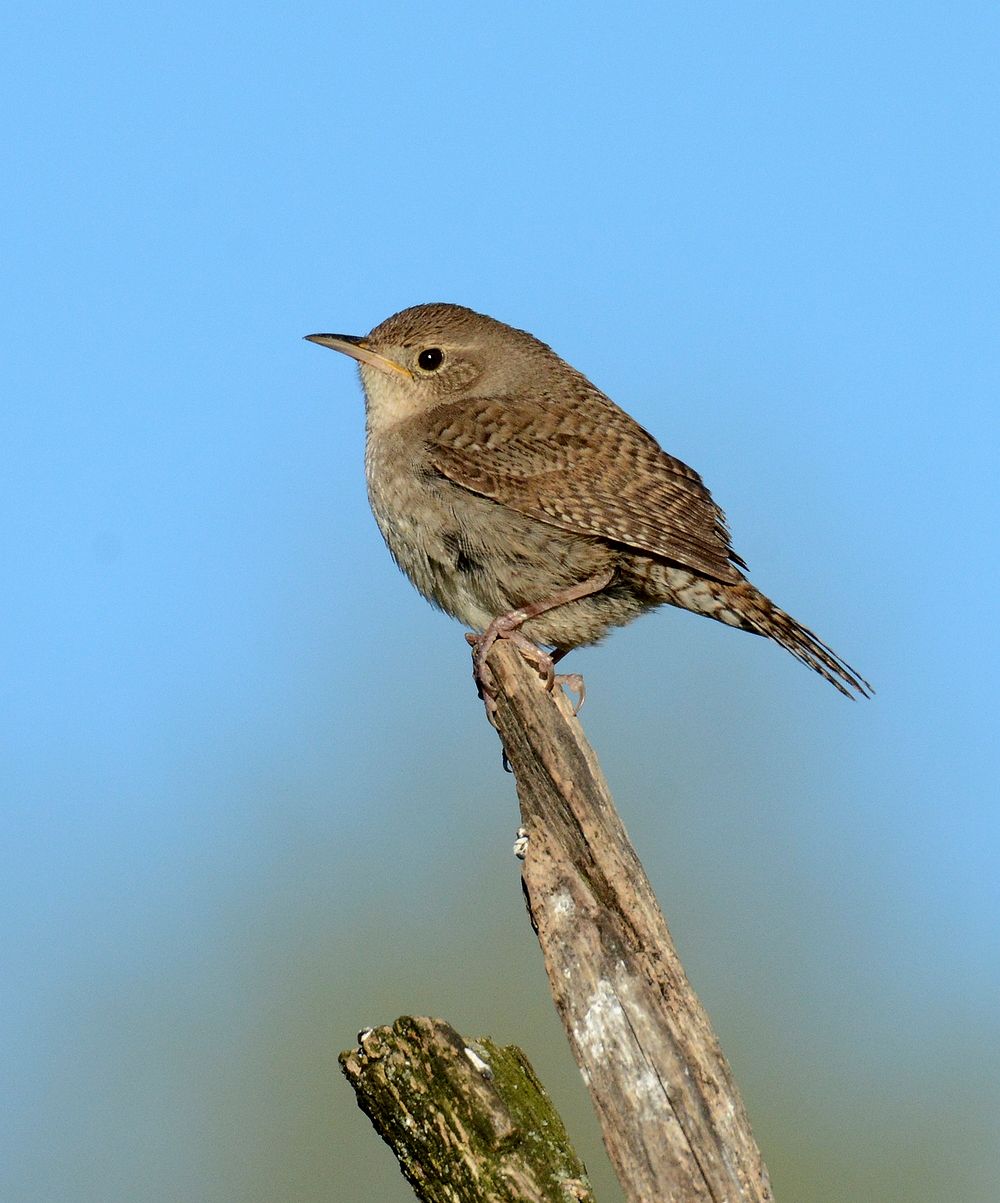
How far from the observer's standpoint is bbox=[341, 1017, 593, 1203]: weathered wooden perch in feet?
11.8

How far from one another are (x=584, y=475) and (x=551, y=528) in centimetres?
33

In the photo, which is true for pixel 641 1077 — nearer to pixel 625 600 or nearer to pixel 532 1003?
pixel 625 600

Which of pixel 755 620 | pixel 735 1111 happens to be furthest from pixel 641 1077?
pixel 755 620

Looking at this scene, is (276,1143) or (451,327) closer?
(451,327)

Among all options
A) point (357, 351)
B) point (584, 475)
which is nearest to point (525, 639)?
point (584, 475)

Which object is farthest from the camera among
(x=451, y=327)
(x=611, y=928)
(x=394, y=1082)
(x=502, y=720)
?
(x=451, y=327)

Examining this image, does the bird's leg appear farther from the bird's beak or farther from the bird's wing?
the bird's beak

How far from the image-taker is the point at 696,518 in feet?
20.9

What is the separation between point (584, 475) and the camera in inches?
250

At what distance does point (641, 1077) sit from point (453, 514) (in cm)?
274

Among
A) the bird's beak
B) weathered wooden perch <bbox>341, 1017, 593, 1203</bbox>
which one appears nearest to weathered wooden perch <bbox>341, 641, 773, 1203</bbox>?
weathered wooden perch <bbox>341, 1017, 593, 1203</bbox>

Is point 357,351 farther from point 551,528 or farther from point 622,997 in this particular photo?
point 622,997

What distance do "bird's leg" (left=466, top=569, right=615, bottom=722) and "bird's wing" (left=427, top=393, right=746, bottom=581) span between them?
21 centimetres

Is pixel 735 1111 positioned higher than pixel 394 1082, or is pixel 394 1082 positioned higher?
pixel 394 1082
